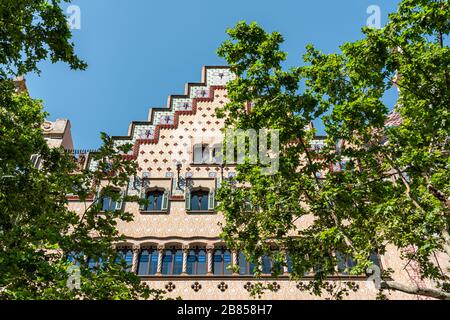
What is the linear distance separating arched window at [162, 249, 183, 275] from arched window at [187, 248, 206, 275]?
29 cm

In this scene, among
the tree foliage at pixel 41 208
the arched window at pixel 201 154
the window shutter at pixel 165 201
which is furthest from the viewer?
the arched window at pixel 201 154

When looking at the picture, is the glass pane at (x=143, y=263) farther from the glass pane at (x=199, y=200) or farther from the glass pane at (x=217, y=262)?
the glass pane at (x=199, y=200)

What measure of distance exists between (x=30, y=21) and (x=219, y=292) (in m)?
9.14

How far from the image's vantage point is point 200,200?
15.7 meters

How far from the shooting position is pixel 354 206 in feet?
32.5

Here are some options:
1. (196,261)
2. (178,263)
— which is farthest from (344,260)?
(178,263)

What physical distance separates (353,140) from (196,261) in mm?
6816

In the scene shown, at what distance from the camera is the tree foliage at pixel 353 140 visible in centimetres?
879

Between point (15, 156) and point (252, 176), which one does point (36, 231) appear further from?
point (252, 176)

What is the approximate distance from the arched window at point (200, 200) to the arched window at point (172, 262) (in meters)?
1.73

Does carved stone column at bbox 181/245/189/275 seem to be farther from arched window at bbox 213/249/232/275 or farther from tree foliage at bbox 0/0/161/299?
tree foliage at bbox 0/0/161/299

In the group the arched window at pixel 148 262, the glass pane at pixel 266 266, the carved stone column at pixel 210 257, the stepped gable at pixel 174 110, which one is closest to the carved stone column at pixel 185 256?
the carved stone column at pixel 210 257
